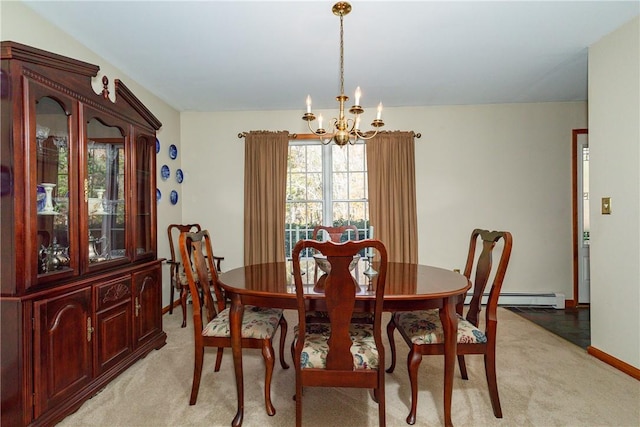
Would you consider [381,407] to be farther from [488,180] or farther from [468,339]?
[488,180]

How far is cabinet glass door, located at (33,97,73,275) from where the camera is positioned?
175cm

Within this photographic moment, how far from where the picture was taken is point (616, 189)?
2416 millimetres

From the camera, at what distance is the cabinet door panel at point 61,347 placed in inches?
65.2

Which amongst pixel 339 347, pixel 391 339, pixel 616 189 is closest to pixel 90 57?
pixel 339 347

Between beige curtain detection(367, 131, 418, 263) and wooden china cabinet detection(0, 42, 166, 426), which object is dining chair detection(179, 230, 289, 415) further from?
beige curtain detection(367, 131, 418, 263)

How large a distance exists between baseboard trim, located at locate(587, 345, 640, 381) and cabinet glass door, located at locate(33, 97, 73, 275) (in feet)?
12.3

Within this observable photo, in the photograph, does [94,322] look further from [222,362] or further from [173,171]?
[173,171]

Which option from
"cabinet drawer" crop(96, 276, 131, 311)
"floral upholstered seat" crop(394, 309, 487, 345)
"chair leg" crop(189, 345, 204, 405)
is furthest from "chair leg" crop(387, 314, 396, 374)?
"cabinet drawer" crop(96, 276, 131, 311)

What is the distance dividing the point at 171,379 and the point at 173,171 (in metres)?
2.62

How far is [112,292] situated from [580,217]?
5039 mm

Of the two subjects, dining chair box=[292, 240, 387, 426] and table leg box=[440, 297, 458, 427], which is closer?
dining chair box=[292, 240, 387, 426]

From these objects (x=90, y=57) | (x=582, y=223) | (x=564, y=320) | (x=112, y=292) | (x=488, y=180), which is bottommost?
(x=564, y=320)

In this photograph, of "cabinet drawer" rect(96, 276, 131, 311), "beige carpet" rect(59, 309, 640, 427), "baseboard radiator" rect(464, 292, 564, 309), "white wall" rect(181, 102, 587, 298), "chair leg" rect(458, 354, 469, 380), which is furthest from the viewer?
"white wall" rect(181, 102, 587, 298)

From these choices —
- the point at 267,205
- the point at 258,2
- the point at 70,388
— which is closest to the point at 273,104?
the point at 267,205
